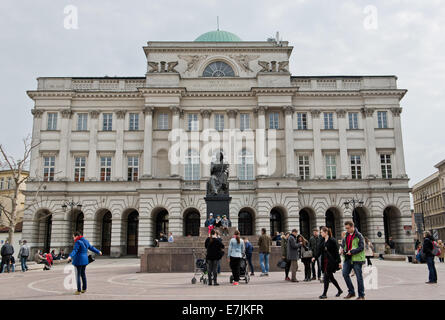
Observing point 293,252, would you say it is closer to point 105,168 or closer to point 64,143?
point 105,168

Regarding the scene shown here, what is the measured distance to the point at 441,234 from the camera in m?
79.9

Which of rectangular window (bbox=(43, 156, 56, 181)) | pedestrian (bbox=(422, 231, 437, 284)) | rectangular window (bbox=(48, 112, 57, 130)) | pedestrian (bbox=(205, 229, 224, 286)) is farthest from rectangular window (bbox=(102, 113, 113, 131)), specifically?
pedestrian (bbox=(422, 231, 437, 284))

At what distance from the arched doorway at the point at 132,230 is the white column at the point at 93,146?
224 inches

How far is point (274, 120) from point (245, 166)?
236 inches

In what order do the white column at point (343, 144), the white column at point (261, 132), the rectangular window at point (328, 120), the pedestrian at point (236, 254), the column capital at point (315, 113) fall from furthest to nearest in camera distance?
1. the rectangular window at point (328, 120)
2. the column capital at point (315, 113)
3. the white column at point (343, 144)
4. the white column at point (261, 132)
5. the pedestrian at point (236, 254)

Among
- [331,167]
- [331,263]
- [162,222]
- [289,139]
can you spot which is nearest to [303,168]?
[331,167]

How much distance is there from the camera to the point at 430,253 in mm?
14797

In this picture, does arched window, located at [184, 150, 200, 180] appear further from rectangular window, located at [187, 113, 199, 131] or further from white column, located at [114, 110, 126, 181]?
white column, located at [114, 110, 126, 181]

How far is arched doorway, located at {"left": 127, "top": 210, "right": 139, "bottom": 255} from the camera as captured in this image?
43.3 meters

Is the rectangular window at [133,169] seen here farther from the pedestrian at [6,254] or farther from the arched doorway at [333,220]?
the arched doorway at [333,220]

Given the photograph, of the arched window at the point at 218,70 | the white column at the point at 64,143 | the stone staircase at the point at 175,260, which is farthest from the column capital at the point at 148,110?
the stone staircase at the point at 175,260

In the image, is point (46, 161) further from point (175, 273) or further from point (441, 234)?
point (441, 234)

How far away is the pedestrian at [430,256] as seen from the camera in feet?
48.4
